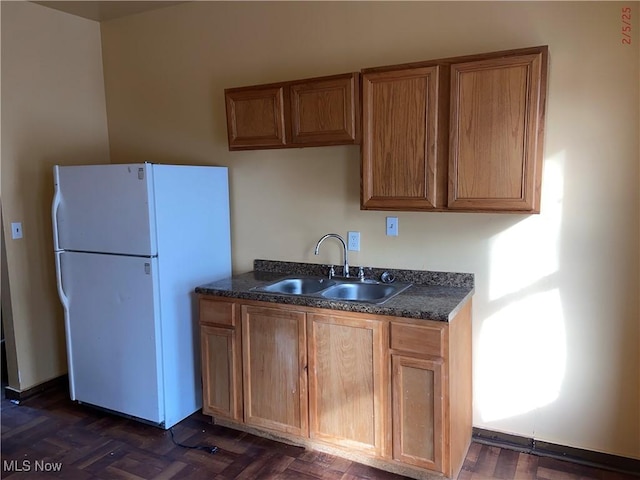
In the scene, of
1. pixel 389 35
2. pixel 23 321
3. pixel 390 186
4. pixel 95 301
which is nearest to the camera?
pixel 390 186

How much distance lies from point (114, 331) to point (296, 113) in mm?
1639

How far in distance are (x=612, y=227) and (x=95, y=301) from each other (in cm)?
279

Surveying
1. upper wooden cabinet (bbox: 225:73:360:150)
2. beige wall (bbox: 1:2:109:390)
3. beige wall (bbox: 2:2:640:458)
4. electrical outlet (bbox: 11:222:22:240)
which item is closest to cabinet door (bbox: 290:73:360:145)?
upper wooden cabinet (bbox: 225:73:360:150)

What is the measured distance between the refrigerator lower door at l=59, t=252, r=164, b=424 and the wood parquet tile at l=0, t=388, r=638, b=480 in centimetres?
18

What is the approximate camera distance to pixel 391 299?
7.84ft

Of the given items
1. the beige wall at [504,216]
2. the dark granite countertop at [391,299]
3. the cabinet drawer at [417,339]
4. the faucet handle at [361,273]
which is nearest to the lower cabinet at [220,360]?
the dark granite countertop at [391,299]

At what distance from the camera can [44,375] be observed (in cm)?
340

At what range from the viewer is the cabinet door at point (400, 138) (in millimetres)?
2324

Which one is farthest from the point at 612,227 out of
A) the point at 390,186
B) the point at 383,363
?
the point at 383,363

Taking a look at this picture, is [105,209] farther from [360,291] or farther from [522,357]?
[522,357]

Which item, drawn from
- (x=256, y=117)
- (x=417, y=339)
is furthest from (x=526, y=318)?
(x=256, y=117)

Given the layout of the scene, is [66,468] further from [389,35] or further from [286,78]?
[389,35]

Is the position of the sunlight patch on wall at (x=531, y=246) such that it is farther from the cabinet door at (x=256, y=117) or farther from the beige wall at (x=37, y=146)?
the beige wall at (x=37, y=146)

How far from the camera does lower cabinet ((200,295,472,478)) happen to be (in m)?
2.22
